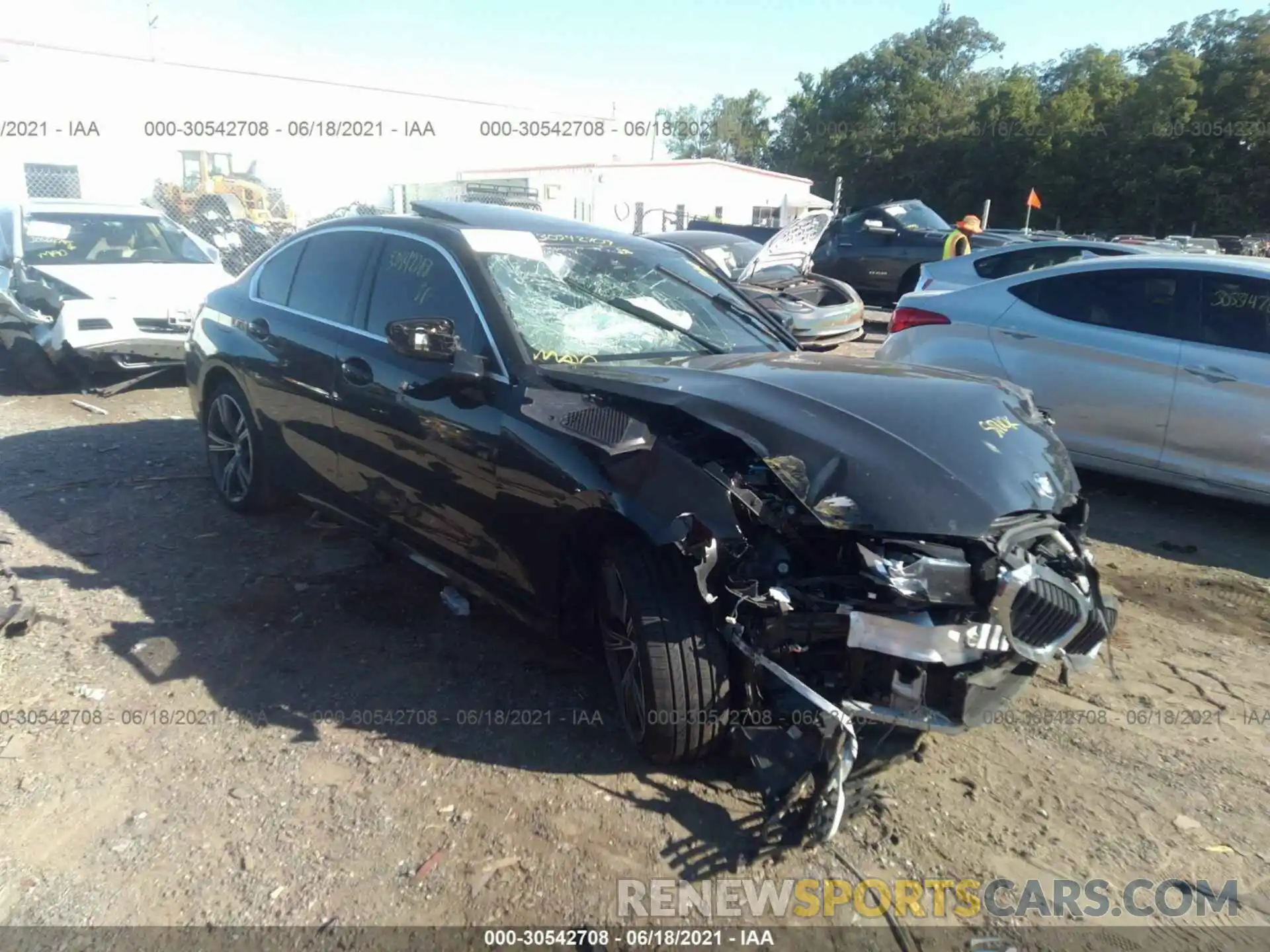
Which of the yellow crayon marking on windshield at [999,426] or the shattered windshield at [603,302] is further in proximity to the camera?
the shattered windshield at [603,302]

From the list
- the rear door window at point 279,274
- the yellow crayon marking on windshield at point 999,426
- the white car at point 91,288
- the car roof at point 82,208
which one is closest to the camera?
the yellow crayon marking on windshield at point 999,426

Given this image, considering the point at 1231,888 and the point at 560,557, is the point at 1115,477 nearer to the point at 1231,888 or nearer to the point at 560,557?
the point at 1231,888

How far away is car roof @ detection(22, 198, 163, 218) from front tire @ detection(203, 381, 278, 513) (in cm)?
538

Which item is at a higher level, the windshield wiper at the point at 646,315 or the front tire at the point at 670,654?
the windshield wiper at the point at 646,315

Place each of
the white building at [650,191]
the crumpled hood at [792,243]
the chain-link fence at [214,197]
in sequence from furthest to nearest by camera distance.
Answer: the white building at [650,191]
the chain-link fence at [214,197]
the crumpled hood at [792,243]

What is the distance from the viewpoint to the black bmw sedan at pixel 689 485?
2783mm

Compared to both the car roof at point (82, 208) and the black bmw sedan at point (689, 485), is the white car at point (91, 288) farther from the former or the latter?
the black bmw sedan at point (689, 485)

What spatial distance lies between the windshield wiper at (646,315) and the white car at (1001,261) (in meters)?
4.80

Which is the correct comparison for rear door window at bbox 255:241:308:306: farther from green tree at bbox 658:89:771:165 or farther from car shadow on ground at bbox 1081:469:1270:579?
green tree at bbox 658:89:771:165

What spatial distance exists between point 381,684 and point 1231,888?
2.93m

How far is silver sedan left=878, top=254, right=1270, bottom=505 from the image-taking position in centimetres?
546

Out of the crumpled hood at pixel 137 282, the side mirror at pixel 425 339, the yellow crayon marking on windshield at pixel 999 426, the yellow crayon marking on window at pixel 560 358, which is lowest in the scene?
the crumpled hood at pixel 137 282

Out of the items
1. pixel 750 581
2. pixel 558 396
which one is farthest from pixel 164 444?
pixel 750 581

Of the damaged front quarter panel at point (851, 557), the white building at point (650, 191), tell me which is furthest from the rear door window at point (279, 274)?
the white building at point (650, 191)
